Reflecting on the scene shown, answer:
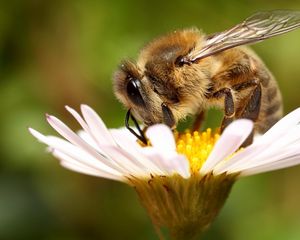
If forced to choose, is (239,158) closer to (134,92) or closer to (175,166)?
(175,166)

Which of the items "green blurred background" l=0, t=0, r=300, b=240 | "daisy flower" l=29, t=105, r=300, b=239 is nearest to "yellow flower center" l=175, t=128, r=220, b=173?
"daisy flower" l=29, t=105, r=300, b=239

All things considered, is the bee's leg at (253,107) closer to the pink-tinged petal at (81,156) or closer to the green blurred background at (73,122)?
the pink-tinged petal at (81,156)

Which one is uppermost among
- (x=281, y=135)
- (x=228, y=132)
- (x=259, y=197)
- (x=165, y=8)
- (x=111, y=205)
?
(x=165, y=8)

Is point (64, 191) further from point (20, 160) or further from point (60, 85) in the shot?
point (60, 85)

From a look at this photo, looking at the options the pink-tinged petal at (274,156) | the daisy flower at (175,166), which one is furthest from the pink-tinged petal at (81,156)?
the pink-tinged petal at (274,156)

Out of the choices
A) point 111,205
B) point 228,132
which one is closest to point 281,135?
point 228,132

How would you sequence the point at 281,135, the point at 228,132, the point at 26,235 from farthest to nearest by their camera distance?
the point at 26,235, the point at 281,135, the point at 228,132
